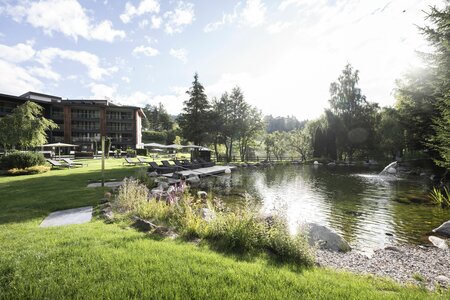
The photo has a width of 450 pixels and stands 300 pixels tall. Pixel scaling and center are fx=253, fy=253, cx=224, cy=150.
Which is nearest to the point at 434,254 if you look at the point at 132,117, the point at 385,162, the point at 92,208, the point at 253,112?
the point at 92,208

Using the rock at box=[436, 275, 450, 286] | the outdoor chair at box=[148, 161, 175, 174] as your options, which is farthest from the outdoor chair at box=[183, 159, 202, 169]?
the rock at box=[436, 275, 450, 286]

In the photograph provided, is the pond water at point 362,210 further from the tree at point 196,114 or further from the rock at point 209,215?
the tree at point 196,114

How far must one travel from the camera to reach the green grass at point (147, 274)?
124 inches

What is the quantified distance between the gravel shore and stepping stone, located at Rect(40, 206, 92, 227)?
21.0 ft

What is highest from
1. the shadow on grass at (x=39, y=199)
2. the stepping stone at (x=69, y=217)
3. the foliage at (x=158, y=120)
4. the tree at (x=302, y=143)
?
the foliage at (x=158, y=120)

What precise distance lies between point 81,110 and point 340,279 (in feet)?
197

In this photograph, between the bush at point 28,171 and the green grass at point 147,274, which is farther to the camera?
the bush at point 28,171

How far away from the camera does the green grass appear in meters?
3.16

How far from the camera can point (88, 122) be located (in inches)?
2127

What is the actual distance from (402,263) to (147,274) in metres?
5.73

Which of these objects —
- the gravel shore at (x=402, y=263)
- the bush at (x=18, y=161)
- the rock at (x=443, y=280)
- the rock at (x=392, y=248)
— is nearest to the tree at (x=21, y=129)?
the bush at (x=18, y=161)

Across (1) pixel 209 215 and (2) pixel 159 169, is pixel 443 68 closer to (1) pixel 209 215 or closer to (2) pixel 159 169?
(1) pixel 209 215

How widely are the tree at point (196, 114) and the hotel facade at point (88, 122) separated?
22.7 metres

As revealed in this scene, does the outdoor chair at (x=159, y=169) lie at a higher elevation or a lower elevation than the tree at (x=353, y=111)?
lower
